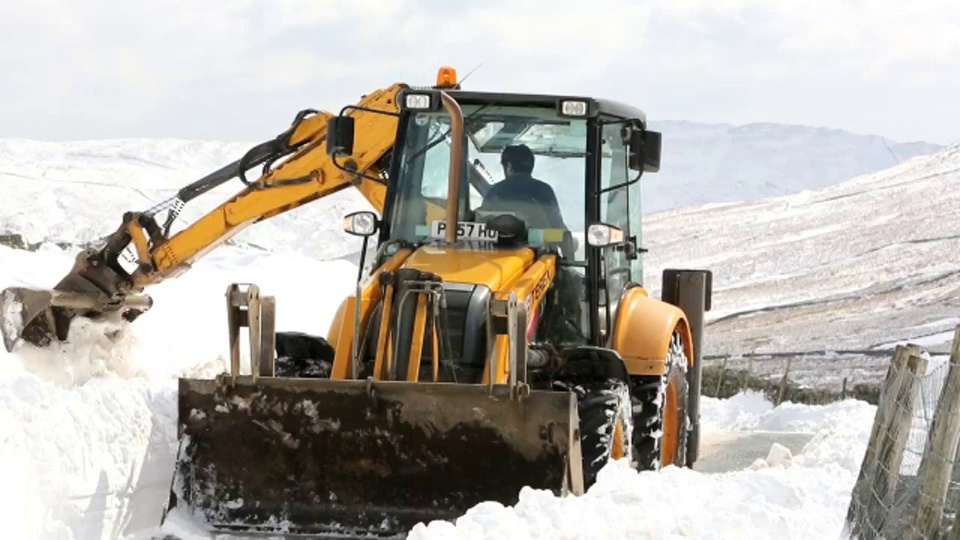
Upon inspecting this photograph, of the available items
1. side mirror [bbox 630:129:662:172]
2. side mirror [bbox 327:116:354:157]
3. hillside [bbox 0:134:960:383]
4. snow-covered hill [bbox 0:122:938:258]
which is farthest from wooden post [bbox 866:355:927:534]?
snow-covered hill [bbox 0:122:938:258]

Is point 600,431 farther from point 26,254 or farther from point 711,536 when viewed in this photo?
point 26,254

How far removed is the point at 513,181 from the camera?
870 centimetres

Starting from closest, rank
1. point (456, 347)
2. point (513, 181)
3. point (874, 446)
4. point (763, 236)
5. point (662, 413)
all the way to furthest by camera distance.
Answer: point (874, 446), point (456, 347), point (513, 181), point (662, 413), point (763, 236)

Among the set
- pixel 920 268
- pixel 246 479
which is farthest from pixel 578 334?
pixel 920 268

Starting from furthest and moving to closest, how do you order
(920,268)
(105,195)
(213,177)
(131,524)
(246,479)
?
(920,268) < (105,195) < (213,177) < (131,524) < (246,479)

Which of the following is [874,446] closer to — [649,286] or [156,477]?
[156,477]

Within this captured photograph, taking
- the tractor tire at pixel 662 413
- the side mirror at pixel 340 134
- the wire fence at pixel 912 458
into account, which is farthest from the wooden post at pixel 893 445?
the side mirror at pixel 340 134

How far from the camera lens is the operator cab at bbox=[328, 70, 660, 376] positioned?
8.61 metres

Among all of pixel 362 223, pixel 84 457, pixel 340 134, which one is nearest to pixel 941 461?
pixel 362 223

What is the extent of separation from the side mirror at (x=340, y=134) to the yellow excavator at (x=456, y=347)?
0.05 feet

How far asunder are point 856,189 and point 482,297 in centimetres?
4228

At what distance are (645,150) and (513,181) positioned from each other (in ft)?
2.50

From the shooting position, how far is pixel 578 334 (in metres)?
8.65

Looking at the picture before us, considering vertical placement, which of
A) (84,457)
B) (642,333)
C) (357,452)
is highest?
(642,333)
